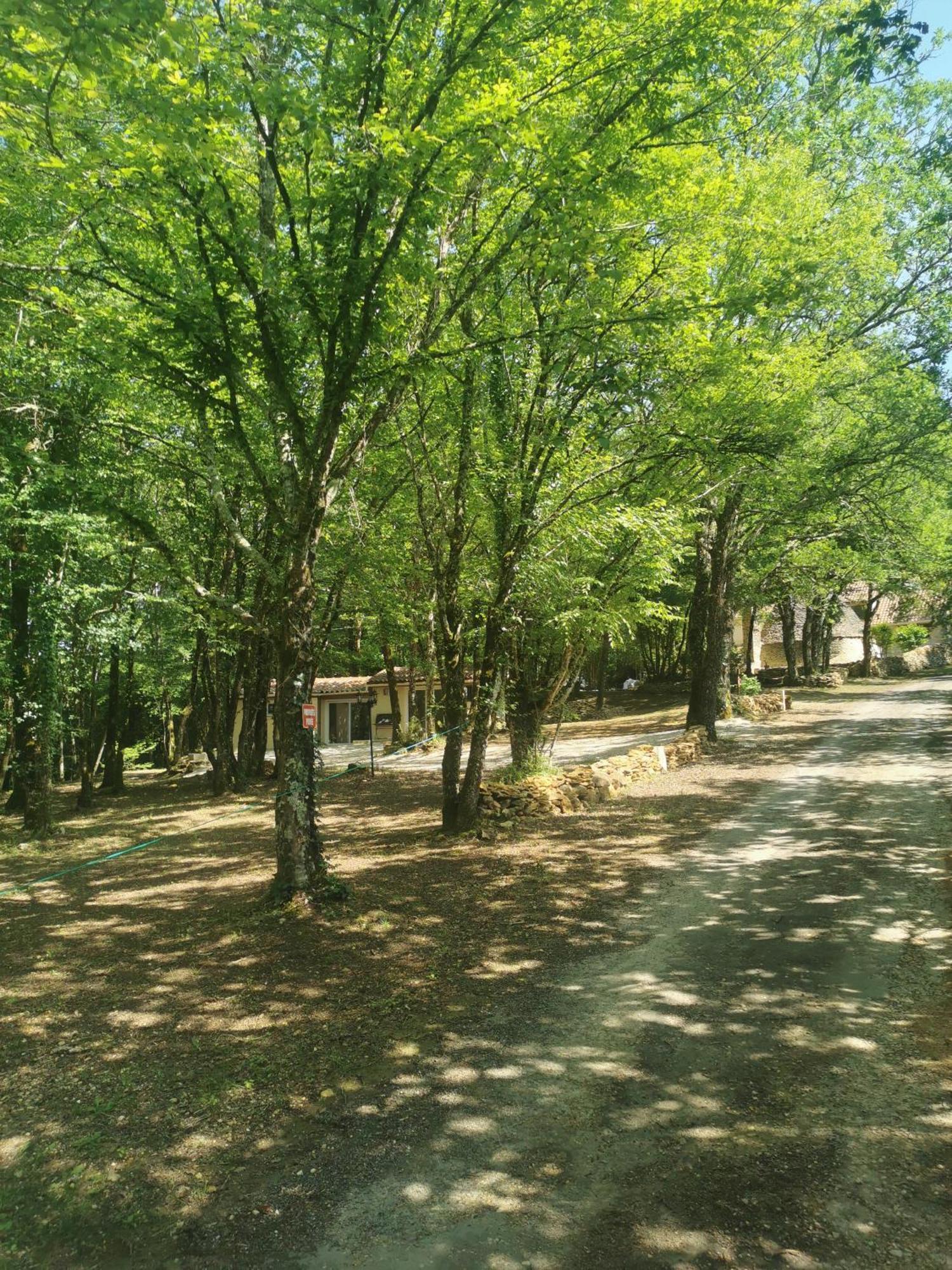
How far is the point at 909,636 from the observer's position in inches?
2170

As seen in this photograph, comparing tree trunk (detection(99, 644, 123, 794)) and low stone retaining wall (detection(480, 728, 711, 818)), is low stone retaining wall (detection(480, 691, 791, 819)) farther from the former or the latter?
tree trunk (detection(99, 644, 123, 794))

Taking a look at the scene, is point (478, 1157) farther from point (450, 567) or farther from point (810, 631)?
point (810, 631)

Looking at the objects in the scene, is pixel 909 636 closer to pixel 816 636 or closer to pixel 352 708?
pixel 816 636

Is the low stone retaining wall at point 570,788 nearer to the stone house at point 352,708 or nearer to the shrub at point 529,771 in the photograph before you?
the shrub at point 529,771

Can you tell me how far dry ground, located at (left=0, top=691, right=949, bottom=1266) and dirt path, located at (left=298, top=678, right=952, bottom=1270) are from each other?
322mm

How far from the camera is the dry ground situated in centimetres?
342

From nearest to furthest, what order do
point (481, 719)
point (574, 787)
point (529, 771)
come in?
point (481, 719) < point (574, 787) < point (529, 771)

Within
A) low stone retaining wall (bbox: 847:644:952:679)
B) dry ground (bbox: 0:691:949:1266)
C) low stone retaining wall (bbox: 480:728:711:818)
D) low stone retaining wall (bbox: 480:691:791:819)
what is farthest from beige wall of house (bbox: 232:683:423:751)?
dry ground (bbox: 0:691:949:1266)

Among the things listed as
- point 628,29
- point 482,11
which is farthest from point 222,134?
point 628,29

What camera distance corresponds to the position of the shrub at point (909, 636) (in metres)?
55.0

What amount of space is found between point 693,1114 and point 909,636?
59.1 meters

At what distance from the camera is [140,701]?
1134 inches

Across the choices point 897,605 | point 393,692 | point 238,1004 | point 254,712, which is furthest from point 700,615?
point 897,605

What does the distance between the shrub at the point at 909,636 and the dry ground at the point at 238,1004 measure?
1995 inches
